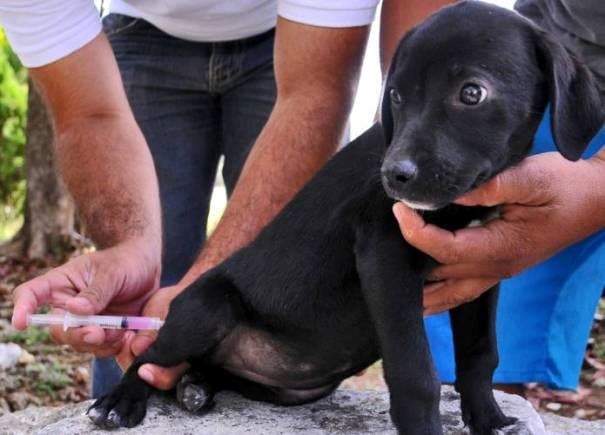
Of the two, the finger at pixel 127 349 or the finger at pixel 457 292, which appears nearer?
the finger at pixel 457 292

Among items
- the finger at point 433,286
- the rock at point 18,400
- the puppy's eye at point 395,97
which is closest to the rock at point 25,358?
the rock at point 18,400

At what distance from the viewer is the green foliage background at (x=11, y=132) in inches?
380

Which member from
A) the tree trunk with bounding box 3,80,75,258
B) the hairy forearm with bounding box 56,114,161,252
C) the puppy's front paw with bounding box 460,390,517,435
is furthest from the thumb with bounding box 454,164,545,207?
the tree trunk with bounding box 3,80,75,258

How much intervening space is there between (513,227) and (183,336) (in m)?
0.92

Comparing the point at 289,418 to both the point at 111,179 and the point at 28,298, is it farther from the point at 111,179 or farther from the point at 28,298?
the point at 111,179

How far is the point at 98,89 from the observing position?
11.7 feet

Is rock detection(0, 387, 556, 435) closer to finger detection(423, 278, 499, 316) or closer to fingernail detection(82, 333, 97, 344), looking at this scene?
fingernail detection(82, 333, 97, 344)

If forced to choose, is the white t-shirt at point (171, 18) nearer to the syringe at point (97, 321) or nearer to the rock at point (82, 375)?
the syringe at point (97, 321)

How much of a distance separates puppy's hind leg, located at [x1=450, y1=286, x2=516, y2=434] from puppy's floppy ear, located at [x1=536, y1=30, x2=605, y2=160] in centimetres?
54

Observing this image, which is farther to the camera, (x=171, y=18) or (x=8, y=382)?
(x=8, y=382)

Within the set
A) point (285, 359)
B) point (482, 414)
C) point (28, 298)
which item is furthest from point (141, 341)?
point (482, 414)

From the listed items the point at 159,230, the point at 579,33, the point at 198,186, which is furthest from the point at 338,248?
the point at 198,186

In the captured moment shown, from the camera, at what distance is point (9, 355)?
596 centimetres

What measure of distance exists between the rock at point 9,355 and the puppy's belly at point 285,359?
3359mm
